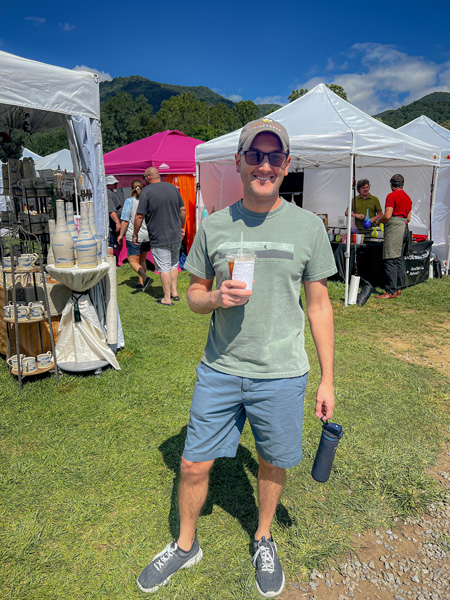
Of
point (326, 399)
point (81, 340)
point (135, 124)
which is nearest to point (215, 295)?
point (326, 399)

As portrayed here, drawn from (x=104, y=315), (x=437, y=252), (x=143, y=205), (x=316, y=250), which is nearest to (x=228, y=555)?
(x=316, y=250)

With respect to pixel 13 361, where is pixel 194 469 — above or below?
above

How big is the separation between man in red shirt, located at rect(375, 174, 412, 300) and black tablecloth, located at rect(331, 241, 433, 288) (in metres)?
0.34

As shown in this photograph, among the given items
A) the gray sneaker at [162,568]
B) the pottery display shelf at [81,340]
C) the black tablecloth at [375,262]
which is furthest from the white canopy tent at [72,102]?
the black tablecloth at [375,262]

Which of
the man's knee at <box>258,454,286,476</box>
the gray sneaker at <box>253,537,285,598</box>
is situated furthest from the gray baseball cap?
the gray sneaker at <box>253,537,285,598</box>

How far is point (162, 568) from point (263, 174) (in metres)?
1.79

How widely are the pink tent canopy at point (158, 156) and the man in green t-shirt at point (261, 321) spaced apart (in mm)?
8904

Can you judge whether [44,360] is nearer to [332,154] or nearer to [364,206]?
[332,154]

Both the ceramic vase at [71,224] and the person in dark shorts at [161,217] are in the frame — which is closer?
the ceramic vase at [71,224]

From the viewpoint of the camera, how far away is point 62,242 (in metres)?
3.54

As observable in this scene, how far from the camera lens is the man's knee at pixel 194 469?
1798 mm

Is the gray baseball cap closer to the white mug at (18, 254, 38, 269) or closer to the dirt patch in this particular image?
the dirt patch

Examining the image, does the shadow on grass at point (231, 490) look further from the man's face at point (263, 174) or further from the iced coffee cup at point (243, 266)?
the man's face at point (263, 174)

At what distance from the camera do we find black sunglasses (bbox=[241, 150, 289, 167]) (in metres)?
1.68
